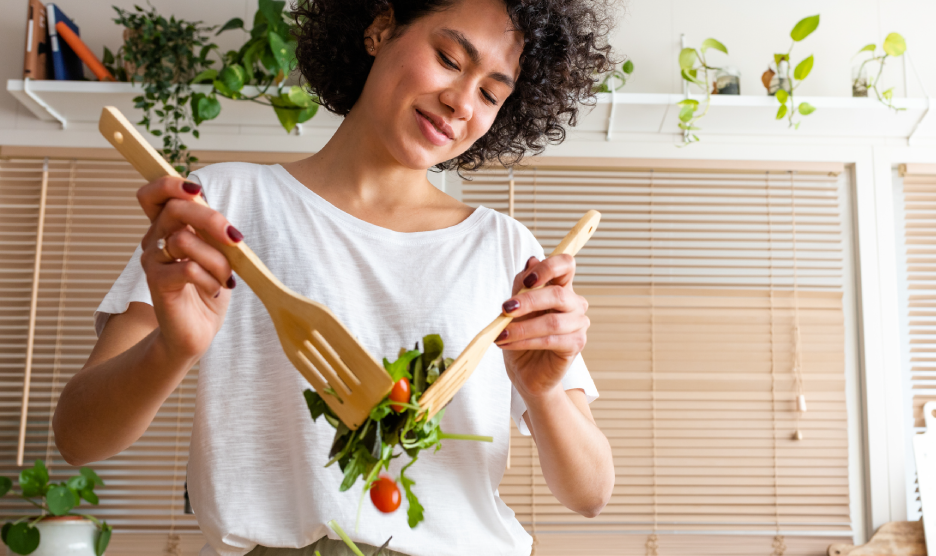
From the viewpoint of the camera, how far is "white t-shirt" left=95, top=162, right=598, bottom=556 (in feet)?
2.41

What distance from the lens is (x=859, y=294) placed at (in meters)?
2.47

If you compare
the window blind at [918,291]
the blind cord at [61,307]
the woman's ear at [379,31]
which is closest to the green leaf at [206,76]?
the blind cord at [61,307]

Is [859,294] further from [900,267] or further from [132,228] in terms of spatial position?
[132,228]

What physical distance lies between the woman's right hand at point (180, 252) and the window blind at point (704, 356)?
191cm

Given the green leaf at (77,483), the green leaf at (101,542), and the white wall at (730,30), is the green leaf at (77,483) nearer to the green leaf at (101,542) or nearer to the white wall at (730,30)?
the green leaf at (101,542)

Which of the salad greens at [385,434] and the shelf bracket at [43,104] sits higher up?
the shelf bracket at [43,104]

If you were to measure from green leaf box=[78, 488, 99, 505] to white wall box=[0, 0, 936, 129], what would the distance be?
1.40m

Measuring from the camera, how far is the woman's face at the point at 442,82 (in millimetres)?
835

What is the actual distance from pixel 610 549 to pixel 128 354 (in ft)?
6.54

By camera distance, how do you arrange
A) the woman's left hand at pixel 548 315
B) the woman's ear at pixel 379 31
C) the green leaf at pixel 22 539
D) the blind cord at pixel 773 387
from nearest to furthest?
the woman's left hand at pixel 548 315 < the woman's ear at pixel 379 31 < the green leaf at pixel 22 539 < the blind cord at pixel 773 387

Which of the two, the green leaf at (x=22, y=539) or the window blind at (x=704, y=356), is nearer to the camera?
the green leaf at (x=22, y=539)

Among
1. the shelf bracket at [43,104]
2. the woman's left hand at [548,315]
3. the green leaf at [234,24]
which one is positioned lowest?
the woman's left hand at [548,315]

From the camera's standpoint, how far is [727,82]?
2.37 meters

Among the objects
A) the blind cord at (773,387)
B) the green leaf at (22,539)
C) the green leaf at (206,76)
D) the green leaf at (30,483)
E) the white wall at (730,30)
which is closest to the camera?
the green leaf at (22,539)
